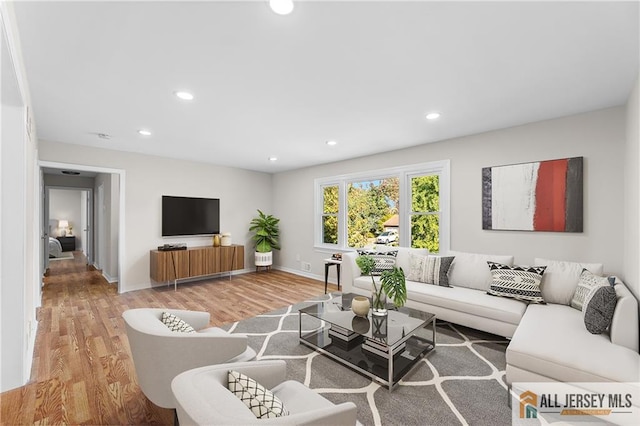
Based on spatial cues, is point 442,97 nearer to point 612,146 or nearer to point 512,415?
point 612,146

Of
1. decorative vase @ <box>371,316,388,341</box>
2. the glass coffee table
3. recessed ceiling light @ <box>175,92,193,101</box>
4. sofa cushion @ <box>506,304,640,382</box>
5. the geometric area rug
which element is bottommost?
the geometric area rug

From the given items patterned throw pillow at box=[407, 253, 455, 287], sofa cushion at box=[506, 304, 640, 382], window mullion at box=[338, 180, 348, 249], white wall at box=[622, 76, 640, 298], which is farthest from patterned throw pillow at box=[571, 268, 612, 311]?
window mullion at box=[338, 180, 348, 249]

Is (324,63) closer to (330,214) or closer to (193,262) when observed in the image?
(330,214)

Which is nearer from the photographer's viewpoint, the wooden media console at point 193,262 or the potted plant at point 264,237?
the wooden media console at point 193,262

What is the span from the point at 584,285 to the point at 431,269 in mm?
1422

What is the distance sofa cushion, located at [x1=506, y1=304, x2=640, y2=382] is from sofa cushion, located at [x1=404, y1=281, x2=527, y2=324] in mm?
383

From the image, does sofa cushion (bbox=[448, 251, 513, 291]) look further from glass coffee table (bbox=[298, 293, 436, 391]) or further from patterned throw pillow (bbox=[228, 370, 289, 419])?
patterned throw pillow (bbox=[228, 370, 289, 419])

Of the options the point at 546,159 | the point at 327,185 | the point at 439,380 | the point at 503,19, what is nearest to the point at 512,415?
the point at 439,380

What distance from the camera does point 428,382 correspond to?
83.7 inches

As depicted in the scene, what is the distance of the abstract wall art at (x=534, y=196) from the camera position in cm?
299

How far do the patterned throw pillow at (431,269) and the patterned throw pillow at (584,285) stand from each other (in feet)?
3.87

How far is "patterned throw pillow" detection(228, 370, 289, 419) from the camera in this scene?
3.31 ft

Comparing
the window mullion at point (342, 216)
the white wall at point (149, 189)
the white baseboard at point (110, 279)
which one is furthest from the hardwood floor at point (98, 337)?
the window mullion at point (342, 216)

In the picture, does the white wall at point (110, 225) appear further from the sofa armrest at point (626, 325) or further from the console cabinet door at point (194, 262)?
the sofa armrest at point (626, 325)
